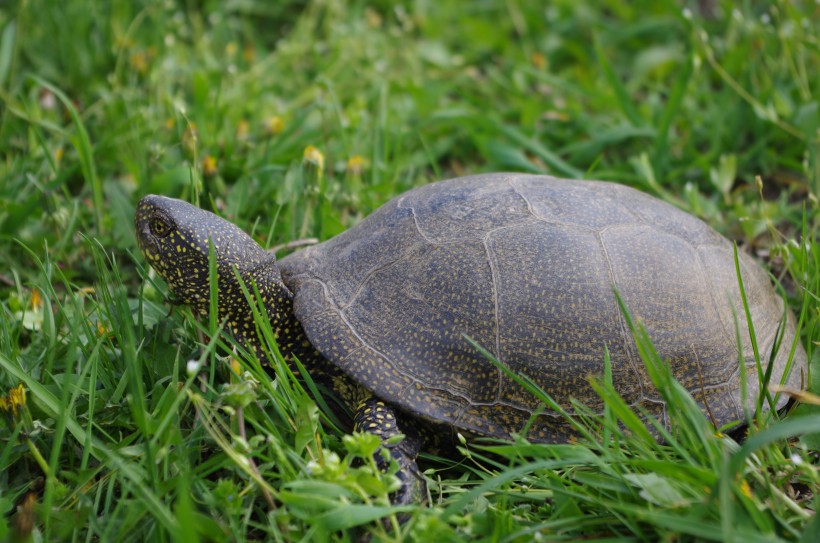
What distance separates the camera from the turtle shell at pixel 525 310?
7.86 feet

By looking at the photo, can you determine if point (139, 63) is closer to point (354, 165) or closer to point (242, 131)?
point (242, 131)

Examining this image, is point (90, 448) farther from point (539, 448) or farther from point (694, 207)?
point (694, 207)

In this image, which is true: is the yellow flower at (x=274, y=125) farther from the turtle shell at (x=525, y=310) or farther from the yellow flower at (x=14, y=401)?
the yellow flower at (x=14, y=401)

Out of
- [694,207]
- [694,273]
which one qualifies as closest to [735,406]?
[694,273]

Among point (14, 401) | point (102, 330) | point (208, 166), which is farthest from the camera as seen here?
point (208, 166)

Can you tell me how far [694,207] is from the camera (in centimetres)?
361

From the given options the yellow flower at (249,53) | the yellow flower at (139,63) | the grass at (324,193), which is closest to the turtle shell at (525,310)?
the grass at (324,193)

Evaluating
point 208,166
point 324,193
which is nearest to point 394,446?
point 324,193

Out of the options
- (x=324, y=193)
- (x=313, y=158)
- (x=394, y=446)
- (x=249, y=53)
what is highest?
(x=249, y=53)

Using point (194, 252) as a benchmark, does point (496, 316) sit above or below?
below

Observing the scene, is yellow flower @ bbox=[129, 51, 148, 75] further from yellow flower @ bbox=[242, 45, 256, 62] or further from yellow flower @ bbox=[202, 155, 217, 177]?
yellow flower @ bbox=[202, 155, 217, 177]

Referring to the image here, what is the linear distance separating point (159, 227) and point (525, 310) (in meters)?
1.41

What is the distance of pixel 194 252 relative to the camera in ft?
8.43

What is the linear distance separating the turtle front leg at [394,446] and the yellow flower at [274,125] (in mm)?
2208
